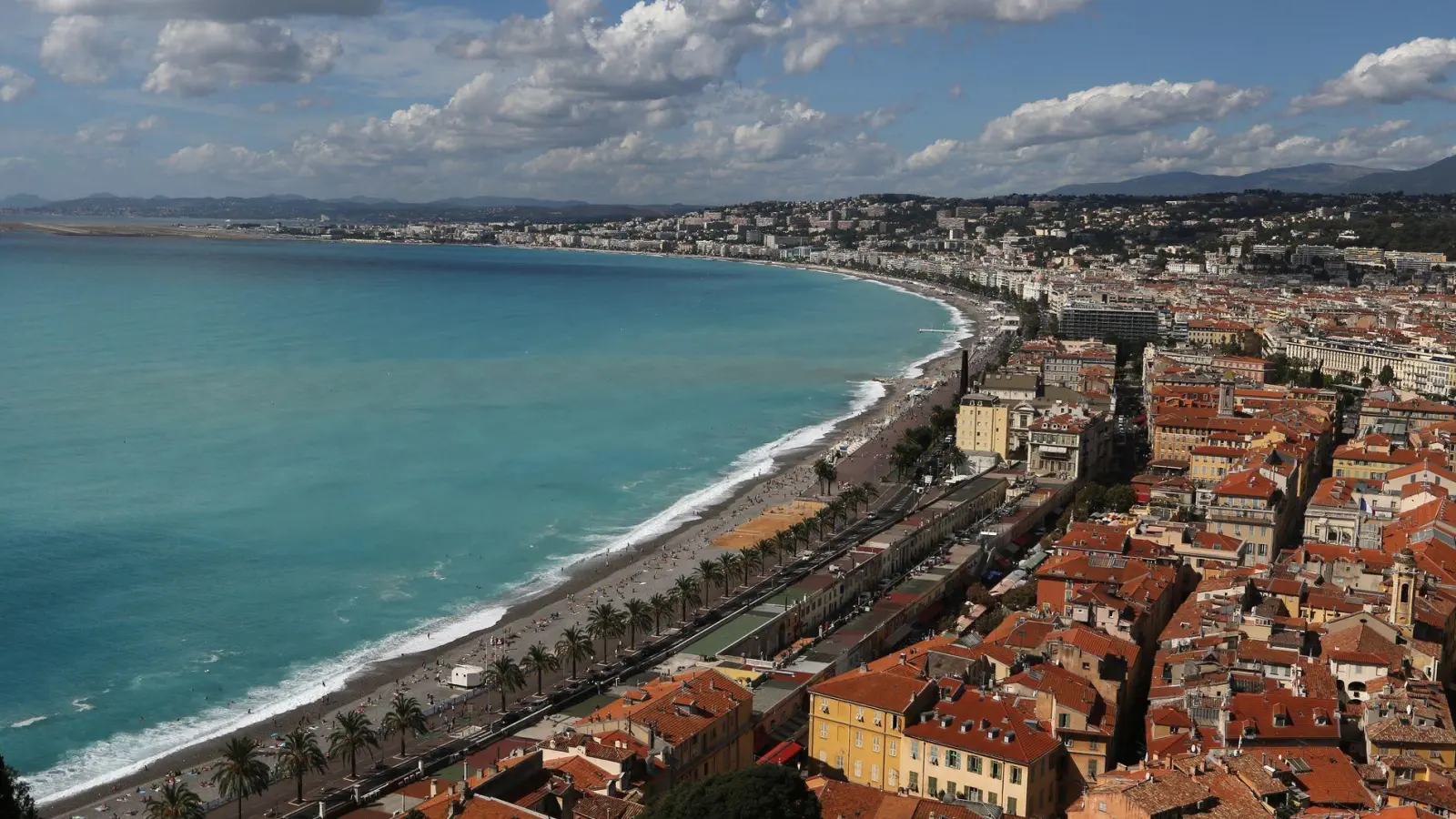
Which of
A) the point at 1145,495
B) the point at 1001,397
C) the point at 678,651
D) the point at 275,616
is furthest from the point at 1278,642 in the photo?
the point at 1001,397

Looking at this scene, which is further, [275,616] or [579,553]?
[579,553]

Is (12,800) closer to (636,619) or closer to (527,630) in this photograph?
(636,619)

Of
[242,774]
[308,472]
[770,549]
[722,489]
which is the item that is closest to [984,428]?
[722,489]

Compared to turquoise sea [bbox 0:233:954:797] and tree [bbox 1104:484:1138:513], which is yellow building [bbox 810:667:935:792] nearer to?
turquoise sea [bbox 0:233:954:797]

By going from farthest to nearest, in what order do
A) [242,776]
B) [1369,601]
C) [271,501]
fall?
[271,501], [1369,601], [242,776]

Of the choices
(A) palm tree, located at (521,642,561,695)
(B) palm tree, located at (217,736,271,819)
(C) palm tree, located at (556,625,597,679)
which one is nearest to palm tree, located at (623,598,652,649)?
(C) palm tree, located at (556,625,597,679)

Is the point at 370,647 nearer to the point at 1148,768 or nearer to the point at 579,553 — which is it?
the point at 579,553
